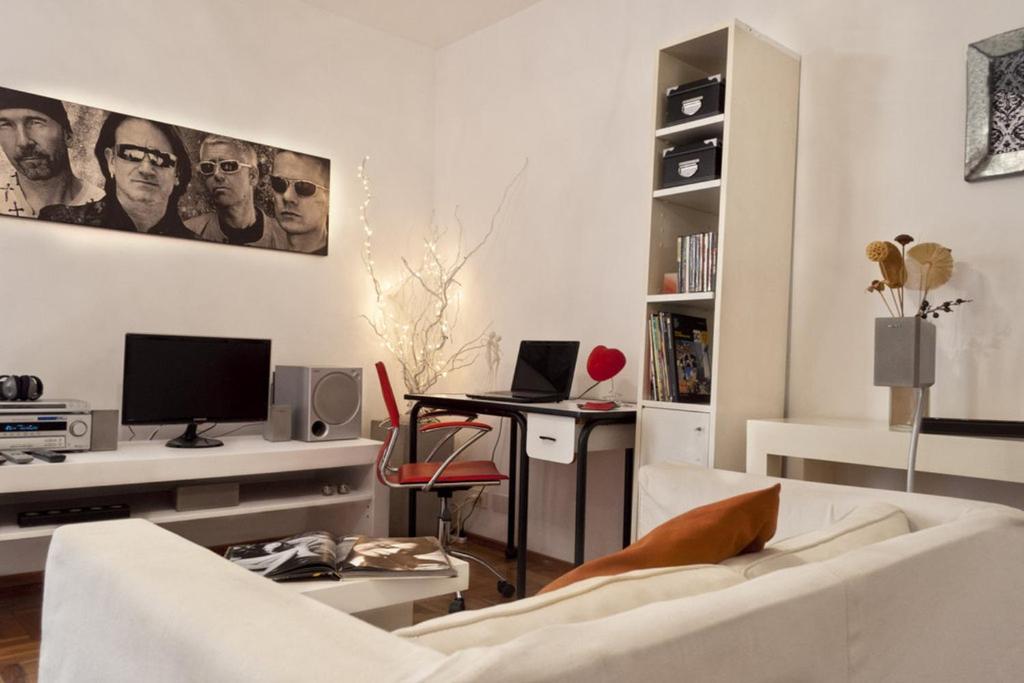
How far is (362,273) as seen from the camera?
15.0ft

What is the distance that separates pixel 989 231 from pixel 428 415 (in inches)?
94.1

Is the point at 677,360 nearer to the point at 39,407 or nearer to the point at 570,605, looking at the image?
the point at 570,605

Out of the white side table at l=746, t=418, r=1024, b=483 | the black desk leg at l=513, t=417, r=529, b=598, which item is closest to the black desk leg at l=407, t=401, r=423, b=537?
the black desk leg at l=513, t=417, r=529, b=598

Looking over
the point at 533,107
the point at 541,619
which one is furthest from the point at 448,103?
the point at 541,619

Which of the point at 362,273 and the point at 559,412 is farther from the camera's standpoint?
the point at 362,273

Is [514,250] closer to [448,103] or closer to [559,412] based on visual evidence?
[448,103]

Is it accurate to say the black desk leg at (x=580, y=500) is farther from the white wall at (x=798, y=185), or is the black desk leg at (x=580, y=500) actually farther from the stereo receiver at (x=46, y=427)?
the stereo receiver at (x=46, y=427)

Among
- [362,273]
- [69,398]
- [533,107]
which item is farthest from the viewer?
[362,273]

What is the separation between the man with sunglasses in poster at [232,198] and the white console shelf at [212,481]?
1.04m

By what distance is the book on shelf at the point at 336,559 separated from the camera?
191 cm

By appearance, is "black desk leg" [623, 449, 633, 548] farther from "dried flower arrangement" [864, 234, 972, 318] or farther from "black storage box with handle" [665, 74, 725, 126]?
"black storage box with handle" [665, 74, 725, 126]

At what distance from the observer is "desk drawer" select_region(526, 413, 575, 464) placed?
3.01 metres

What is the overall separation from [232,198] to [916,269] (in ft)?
10.4

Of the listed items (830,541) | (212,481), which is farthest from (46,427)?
(830,541)
